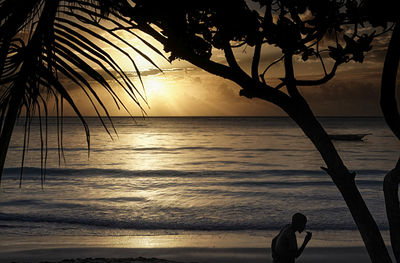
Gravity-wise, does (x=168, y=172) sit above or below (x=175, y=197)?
below

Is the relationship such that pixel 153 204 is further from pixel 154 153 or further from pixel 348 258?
pixel 154 153

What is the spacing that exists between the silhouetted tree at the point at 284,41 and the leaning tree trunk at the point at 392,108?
23cm

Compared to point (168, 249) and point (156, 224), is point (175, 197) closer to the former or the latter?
point (156, 224)

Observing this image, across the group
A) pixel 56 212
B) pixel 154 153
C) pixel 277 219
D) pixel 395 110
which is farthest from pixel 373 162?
pixel 395 110

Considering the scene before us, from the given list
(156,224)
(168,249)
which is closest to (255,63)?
(168,249)

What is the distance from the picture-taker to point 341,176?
182 inches

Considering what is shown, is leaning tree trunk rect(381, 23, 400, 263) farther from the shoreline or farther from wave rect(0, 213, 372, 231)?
wave rect(0, 213, 372, 231)

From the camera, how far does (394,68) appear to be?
4496 millimetres

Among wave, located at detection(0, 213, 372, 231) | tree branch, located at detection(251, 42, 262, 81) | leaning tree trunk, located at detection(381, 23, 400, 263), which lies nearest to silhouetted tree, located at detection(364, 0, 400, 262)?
leaning tree trunk, located at detection(381, 23, 400, 263)

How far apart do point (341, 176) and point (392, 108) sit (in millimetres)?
844

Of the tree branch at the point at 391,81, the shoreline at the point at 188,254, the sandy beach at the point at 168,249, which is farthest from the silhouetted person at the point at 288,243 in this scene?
the shoreline at the point at 188,254

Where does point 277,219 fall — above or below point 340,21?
below

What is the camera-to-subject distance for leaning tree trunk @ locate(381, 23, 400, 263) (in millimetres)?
4461

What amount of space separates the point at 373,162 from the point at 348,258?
2953 cm
